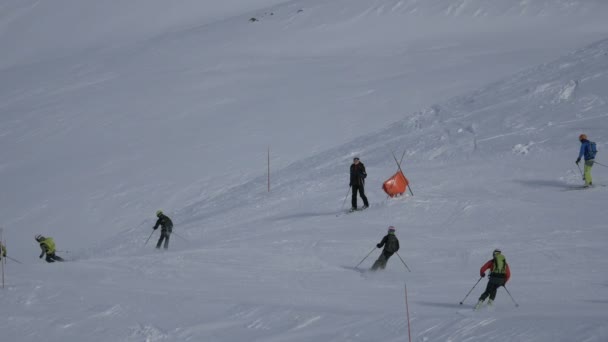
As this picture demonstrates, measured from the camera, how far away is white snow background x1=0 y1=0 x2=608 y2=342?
12.9 meters

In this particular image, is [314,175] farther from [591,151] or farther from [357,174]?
[591,151]

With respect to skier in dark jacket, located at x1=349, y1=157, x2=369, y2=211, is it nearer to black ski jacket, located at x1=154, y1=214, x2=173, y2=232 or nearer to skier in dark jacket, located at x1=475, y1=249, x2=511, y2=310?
black ski jacket, located at x1=154, y1=214, x2=173, y2=232

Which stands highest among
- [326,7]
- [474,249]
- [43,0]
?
[43,0]

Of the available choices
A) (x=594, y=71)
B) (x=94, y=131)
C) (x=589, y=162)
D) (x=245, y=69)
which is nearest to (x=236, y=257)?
(x=589, y=162)

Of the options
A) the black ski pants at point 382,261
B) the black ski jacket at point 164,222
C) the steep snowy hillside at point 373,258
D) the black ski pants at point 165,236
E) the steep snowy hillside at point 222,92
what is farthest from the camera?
the steep snowy hillside at point 222,92

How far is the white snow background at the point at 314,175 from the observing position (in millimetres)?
12938

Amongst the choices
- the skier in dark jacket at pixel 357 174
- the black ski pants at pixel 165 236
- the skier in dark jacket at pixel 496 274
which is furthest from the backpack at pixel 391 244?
the black ski pants at pixel 165 236

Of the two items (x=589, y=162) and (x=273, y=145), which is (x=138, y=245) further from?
(x=589, y=162)

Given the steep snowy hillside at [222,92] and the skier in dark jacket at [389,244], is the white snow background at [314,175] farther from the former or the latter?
the skier in dark jacket at [389,244]

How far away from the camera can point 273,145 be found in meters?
28.2

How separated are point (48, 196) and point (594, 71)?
2027cm

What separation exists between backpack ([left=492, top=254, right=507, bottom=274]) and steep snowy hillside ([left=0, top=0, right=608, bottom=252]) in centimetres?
1420

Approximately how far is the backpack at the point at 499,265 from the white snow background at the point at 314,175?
25.0 inches

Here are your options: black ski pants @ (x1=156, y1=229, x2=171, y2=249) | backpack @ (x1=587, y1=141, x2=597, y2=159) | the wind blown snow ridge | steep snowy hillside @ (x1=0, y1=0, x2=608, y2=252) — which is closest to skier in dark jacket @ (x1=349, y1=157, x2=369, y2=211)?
the wind blown snow ridge
